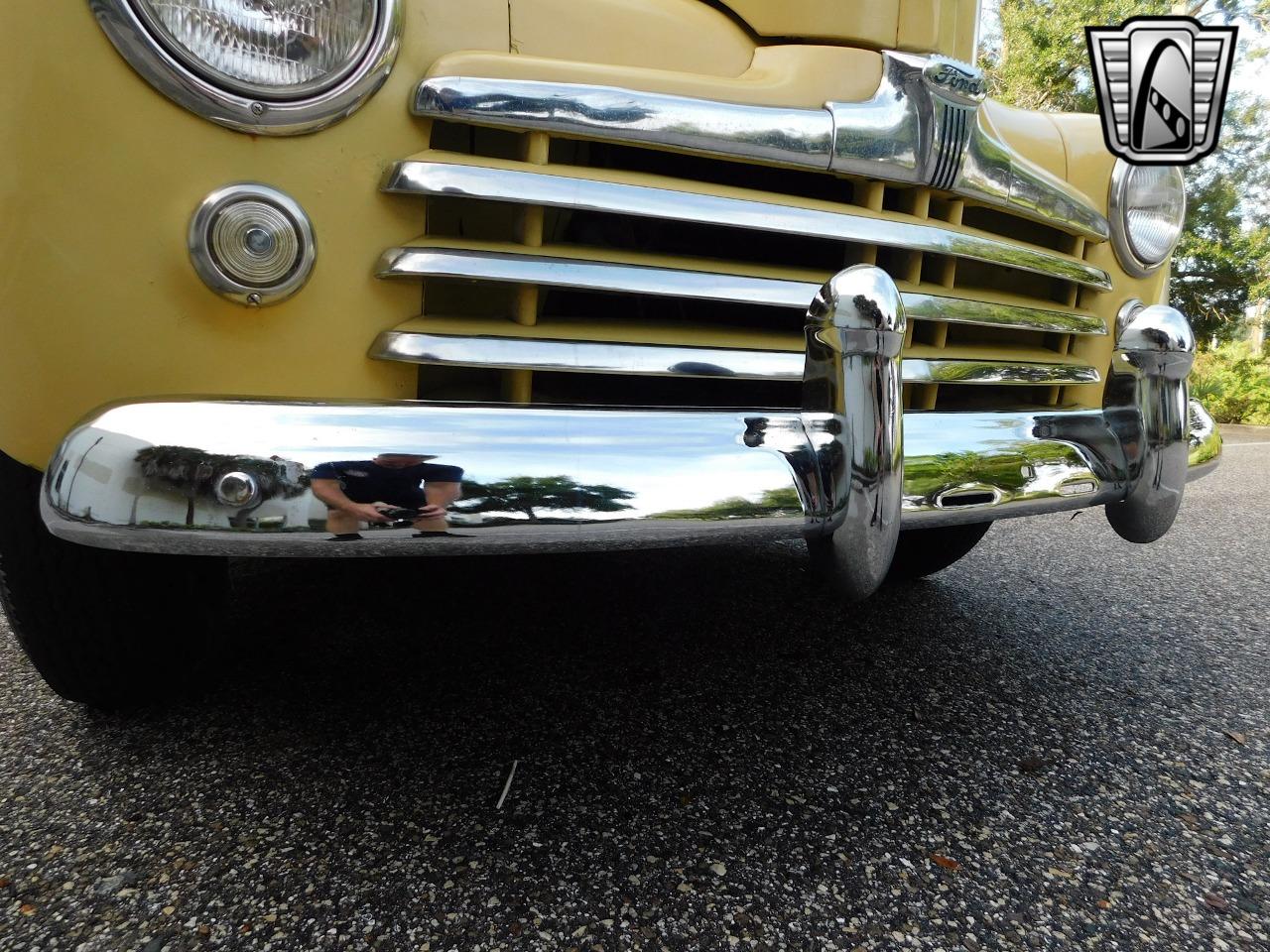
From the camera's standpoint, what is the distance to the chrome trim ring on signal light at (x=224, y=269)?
1023 millimetres

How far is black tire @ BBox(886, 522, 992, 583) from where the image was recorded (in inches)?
91.7

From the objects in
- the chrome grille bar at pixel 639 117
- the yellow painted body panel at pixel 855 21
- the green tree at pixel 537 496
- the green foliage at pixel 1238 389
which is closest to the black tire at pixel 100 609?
the green tree at pixel 537 496

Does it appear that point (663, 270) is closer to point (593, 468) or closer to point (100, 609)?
point (593, 468)

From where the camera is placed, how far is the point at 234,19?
38.7 inches

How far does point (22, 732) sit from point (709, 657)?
52.2 inches

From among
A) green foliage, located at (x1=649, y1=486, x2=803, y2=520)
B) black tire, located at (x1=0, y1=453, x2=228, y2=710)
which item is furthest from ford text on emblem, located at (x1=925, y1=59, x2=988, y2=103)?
black tire, located at (x1=0, y1=453, x2=228, y2=710)

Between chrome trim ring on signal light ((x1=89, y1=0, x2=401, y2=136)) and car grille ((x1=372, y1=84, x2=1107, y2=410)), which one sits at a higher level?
chrome trim ring on signal light ((x1=89, y1=0, x2=401, y2=136))

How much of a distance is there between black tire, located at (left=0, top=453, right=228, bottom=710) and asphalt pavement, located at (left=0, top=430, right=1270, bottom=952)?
57 mm

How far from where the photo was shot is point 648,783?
1.32 metres

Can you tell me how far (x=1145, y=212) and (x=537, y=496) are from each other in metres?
1.64

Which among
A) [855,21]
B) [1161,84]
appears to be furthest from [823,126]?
[1161,84]

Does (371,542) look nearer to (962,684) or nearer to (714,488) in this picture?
(714,488)

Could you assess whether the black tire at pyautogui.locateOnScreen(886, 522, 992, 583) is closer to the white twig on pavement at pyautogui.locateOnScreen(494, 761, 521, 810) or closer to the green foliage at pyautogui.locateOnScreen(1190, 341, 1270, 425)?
the white twig on pavement at pyautogui.locateOnScreen(494, 761, 521, 810)

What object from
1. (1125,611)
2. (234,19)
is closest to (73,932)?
(234,19)
